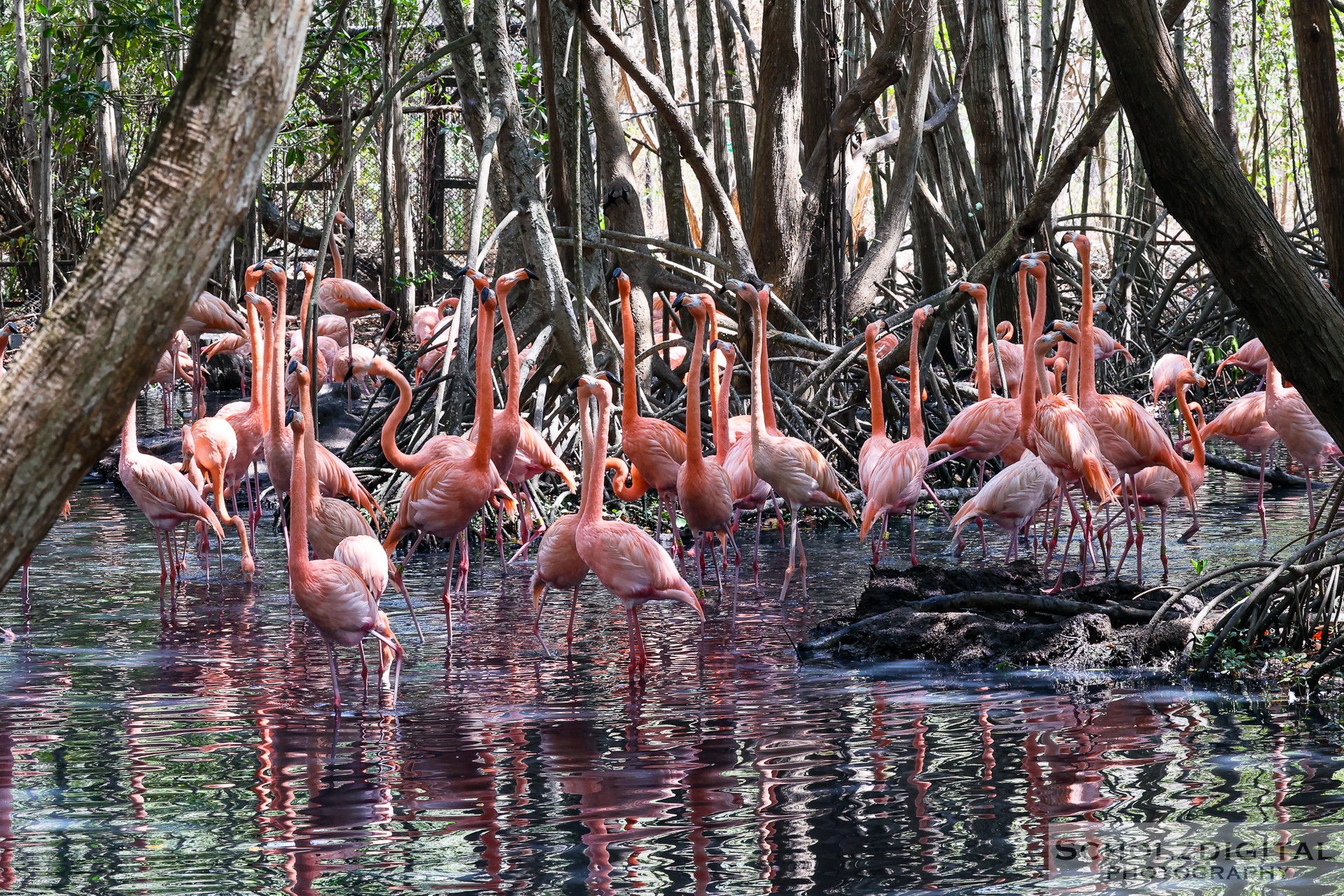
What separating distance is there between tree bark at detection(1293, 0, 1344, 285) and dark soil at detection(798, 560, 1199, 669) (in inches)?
70.3

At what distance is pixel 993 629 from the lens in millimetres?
5441

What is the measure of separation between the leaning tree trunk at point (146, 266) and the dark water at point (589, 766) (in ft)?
5.28

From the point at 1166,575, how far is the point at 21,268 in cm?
1809

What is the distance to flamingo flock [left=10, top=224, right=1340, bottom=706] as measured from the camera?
5793 millimetres

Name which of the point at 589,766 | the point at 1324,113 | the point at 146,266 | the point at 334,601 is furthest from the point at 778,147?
the point at 146,266

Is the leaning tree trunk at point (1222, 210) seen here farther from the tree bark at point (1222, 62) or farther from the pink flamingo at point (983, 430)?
the tree bark at point (1222, 62)

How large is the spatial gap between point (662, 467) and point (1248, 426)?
354 cm

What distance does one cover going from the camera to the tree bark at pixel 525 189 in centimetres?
715

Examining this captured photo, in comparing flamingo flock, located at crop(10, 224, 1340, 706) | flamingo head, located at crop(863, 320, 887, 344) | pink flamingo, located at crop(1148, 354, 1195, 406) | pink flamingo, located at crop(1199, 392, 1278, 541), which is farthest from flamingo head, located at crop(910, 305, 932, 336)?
pink flamingo, located at crop(1148, 354, 1195, 406)

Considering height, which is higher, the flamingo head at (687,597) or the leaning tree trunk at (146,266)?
the leaning tree trunk at (146,266)

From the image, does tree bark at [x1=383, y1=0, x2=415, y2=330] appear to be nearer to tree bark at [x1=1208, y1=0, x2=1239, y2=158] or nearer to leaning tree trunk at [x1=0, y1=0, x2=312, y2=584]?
tree bark at [x1=1208, y1=0, x2=1239, y2=158]

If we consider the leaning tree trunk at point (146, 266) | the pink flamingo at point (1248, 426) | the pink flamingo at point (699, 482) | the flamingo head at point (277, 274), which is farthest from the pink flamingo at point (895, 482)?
the leaning tree trunk at point (146, 266)

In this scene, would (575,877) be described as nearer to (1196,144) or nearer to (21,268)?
(1196,144)

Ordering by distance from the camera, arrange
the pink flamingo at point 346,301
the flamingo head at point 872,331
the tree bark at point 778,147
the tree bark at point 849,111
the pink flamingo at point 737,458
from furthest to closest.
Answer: the pink flamingo at point 346,301 < the tree bark at point 778,147 < the tree bark at point 849,111 < the flamingo head at point 872,331 < the pink flamingo at point 737,458
